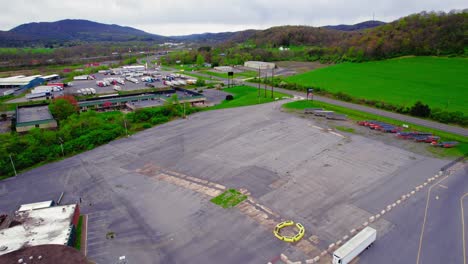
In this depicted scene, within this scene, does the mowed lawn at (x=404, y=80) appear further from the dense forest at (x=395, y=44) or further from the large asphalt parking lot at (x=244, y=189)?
the large asphalt parking lot at (x=244, y=189)

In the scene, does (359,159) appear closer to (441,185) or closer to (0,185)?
(441,185)

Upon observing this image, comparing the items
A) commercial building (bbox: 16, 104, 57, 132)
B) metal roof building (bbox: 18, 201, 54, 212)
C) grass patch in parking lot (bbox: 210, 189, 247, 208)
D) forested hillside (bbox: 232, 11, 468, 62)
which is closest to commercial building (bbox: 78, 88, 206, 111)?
commercial building (bbox: 16, 104, 57, 132)

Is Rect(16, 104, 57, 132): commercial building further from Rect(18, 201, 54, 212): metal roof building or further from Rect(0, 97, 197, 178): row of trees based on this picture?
Rect(18, 201, 54, 212): metal roof building

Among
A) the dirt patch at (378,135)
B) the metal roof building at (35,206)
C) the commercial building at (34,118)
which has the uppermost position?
the commercial building at (34,118)

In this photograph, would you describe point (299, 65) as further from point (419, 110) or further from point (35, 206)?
point (35, 206)

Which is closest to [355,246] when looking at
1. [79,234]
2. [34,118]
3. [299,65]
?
[79,234]

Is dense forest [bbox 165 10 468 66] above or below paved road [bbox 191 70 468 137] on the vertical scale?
above

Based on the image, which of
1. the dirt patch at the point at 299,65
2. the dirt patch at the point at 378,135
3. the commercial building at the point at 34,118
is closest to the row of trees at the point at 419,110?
the dirt patch at the point at 378,135
